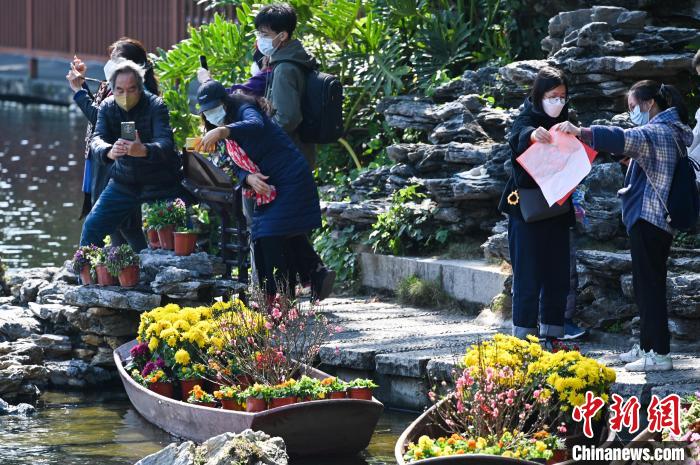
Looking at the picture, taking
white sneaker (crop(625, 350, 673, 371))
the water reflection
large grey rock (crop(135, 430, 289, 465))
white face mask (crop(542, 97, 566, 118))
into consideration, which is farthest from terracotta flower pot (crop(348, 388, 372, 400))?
the water reflection

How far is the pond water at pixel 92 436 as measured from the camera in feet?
28.9

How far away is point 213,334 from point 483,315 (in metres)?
2.33

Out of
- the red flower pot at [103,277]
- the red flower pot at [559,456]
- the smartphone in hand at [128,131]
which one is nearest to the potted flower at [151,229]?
the red flower pot at [103,277]

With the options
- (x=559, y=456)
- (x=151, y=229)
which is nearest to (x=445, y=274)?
(x=151, y=229)

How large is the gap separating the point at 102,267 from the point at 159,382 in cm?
175

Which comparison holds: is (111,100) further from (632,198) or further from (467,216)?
(632,198)

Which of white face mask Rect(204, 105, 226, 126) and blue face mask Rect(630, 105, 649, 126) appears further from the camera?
white face mask Rect(204, 105, 226, 126)

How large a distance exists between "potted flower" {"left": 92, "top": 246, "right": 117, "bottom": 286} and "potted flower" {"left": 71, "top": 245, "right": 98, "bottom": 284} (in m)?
0.05

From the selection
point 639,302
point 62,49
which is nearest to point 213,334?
point 639,302

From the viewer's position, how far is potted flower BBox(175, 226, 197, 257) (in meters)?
11.4

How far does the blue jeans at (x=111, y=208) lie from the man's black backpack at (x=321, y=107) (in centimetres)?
138

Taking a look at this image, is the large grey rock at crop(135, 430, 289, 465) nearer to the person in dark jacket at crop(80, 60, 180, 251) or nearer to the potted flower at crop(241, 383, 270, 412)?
the potted flower at crop(241, 383, 270, 412)

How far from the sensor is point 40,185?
22000mm

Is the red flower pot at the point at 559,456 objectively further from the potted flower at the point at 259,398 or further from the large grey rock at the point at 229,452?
the potted flower at the point at 259,398
